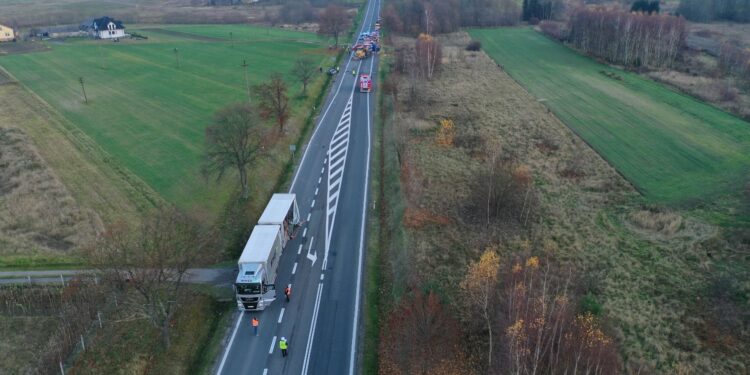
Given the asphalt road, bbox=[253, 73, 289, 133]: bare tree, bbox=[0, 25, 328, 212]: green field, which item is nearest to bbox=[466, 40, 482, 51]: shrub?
bbox=[0, 25, 328, 212]: green field


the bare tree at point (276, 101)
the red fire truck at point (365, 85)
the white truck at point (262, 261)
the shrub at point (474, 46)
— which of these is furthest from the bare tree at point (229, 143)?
the shrub at point (474, 46)

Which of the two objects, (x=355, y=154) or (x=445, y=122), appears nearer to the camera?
(x=355, y=154)

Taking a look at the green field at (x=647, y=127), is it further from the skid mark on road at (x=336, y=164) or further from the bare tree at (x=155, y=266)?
the bare tree at (x=155, y=266)

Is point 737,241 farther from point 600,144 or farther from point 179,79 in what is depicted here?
point 179,79

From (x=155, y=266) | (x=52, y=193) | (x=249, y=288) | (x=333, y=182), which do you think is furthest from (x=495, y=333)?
(x=52, y=193)

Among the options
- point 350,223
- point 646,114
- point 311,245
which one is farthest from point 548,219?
point 646,114

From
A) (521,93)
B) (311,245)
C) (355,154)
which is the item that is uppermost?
(521,93)
